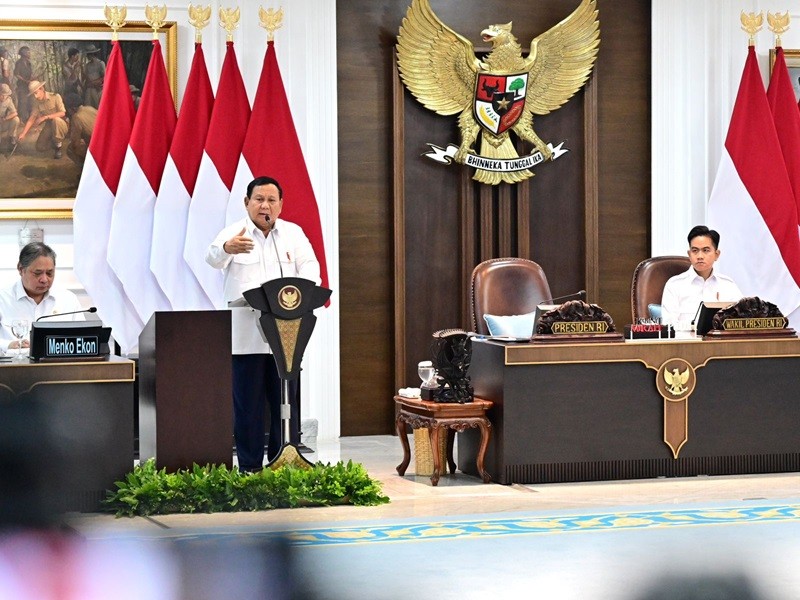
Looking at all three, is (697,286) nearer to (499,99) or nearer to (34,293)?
(499,99)

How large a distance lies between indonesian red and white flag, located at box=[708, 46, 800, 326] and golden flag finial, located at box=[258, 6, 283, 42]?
3.11m

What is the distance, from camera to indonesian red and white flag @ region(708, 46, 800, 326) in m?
7.85

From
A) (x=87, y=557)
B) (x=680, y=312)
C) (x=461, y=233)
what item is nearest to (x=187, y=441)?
(x=680, y=312)

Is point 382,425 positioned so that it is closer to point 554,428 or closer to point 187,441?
point 554,428

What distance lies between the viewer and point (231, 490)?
473 cm

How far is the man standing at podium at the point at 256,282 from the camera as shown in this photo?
216 inches

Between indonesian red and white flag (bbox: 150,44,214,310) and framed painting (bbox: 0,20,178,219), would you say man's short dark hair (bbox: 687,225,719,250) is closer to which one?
indonesian red and white flag (bbox: 150,44,214,310)

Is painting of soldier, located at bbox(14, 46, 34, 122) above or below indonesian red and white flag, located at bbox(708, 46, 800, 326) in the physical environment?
above

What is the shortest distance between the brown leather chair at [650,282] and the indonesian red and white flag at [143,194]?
9.20 ft

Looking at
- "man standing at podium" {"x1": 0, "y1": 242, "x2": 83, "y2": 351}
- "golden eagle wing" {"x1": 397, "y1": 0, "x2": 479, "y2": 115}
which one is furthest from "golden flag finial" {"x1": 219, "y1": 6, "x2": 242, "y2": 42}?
"man standing at podium" {"x1": 0, "y1": 242, "x2": 83, "y2": 351}

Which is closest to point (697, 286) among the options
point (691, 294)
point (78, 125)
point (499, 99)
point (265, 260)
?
point (691, 294)

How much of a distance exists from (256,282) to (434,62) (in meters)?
2.78

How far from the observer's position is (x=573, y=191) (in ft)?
26.7

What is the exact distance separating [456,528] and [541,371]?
56.8 inches
